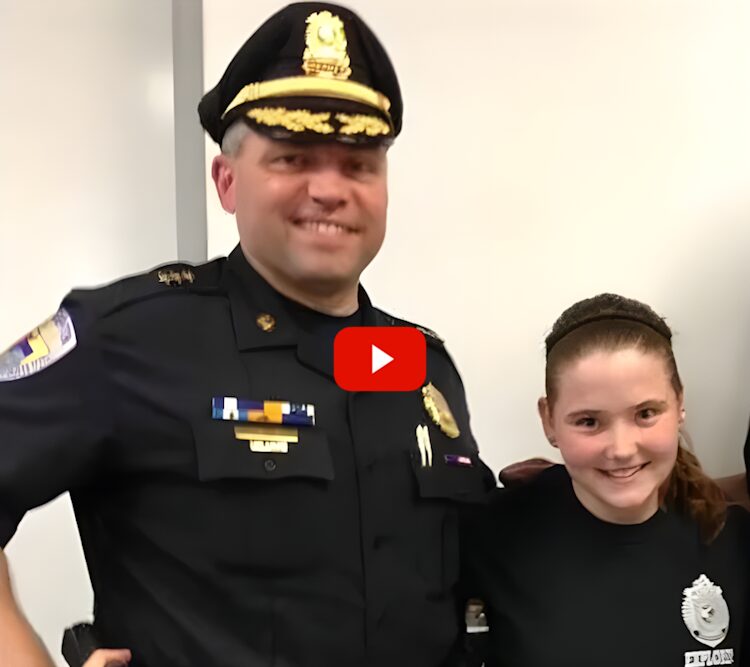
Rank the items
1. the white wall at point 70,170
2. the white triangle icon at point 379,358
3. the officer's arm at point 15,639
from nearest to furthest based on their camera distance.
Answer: the officer's arm at point 15,639, the white triangle icon at point 379,358, the white wall at point 70,170

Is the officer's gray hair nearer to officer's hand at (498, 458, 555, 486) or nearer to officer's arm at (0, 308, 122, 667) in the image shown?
officer's arm at (0, 308, 122, 667)

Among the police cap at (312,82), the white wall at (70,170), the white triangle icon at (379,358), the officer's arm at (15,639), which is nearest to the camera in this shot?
the officer's arm at (15,639)

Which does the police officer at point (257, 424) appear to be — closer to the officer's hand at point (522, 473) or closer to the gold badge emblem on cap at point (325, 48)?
the gold badge emblem on cap at point (325, 48)

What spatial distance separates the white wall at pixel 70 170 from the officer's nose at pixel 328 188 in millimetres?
653

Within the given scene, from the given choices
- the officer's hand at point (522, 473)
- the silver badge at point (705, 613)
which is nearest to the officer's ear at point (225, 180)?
the officer's hand at point (522, 473)

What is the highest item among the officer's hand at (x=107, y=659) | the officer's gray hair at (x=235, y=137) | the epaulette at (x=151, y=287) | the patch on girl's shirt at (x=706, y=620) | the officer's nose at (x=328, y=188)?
the officer's gray hair at (x=235, y=137)

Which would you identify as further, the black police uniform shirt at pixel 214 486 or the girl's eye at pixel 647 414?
the girl's eye at pixel 647 414

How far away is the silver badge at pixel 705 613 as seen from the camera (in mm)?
841

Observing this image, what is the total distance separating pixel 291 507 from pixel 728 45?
3.44 feet

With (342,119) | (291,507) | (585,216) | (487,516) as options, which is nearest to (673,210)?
(585,216)

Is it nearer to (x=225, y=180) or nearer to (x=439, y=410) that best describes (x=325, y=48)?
(x=225, y=180)

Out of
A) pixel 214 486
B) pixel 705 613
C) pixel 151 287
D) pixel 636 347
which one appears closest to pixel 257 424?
pixel 214 486

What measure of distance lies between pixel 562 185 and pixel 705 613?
0.69 m

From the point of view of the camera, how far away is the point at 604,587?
2.85 ft
